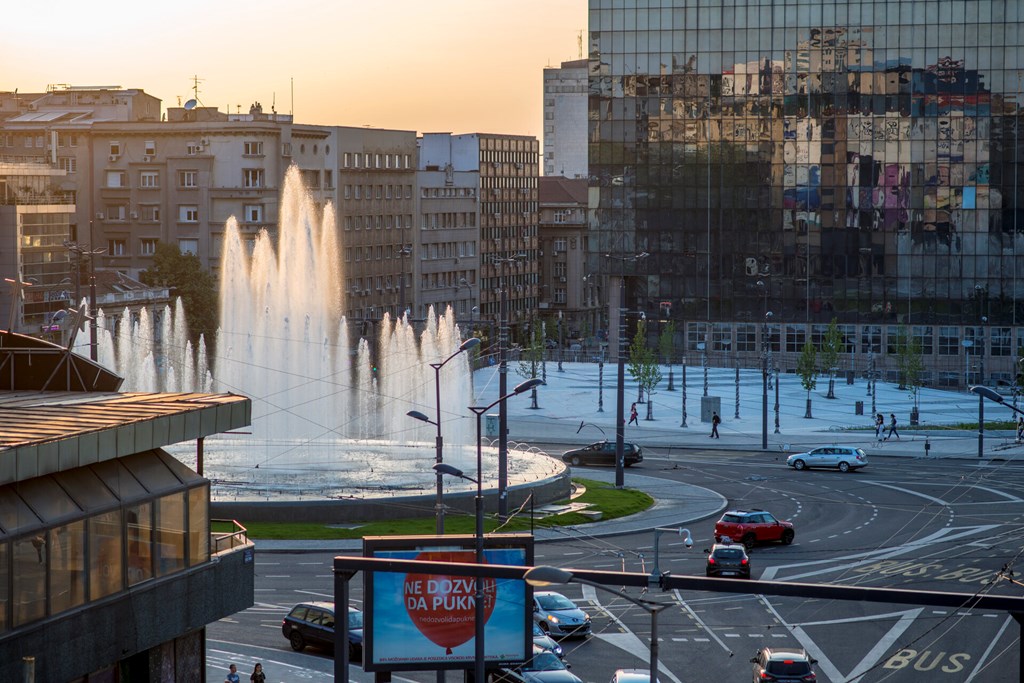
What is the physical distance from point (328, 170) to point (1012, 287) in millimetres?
60410

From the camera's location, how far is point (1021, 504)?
63.0 m

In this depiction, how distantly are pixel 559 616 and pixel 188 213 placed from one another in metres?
99.0

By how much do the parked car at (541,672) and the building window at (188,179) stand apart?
341 feet

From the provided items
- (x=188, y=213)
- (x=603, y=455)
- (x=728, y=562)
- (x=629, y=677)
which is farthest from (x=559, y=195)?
(x=629, y=677)

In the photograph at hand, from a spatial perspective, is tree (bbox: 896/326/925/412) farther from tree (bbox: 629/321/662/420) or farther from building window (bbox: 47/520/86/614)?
building window (bbox: 47/520/86/614)

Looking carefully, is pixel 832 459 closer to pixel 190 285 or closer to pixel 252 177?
pixel 190 285

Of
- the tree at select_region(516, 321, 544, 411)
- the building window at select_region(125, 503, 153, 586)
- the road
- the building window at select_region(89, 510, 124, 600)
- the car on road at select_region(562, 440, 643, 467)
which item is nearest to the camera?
the building window at select_region(89, 510, 124, 600)

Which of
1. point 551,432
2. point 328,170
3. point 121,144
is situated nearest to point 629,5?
point 328,170

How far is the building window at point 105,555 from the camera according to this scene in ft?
87.9

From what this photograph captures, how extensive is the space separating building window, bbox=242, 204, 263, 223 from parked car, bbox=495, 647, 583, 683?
3945 inches

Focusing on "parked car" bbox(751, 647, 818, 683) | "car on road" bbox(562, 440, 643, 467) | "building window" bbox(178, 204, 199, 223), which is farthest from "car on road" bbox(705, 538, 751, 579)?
"building window" bbox(178, 204, 199, 223)

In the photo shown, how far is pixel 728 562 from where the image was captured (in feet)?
155

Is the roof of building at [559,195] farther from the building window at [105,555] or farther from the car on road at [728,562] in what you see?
the building window at [105,555]

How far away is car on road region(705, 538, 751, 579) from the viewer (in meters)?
47.4
